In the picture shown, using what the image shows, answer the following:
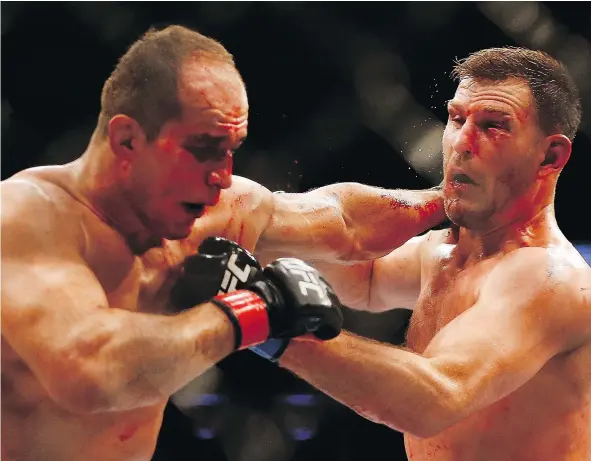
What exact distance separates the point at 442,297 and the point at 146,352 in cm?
71

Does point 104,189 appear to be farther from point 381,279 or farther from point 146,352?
point 381,279

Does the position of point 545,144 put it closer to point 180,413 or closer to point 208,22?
point 208,22

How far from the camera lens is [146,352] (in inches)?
43.6

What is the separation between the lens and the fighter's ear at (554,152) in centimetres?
155

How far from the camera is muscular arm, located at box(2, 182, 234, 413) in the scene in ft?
3.52

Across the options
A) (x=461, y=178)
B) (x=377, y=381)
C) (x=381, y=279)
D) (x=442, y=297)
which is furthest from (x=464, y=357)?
(x=381, y=279)

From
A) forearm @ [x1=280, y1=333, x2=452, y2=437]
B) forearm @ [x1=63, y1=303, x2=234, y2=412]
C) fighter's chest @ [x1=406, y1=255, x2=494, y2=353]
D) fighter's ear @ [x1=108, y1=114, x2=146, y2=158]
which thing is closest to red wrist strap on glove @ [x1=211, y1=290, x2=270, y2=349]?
forearm @ [x1=63, y1=303, x2=234, y2=412]

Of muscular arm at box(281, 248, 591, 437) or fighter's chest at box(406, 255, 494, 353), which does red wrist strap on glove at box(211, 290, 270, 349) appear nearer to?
muscular arm at box(281, 248, 591, 437)

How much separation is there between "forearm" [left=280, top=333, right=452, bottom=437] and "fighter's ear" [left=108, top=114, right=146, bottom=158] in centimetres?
40

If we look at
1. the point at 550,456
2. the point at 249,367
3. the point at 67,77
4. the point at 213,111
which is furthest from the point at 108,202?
the point at 249,367

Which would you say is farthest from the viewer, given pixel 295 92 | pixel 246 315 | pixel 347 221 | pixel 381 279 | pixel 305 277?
pixel 295 92

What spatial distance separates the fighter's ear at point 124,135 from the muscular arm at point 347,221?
406mm

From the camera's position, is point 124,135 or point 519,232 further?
point 519,232

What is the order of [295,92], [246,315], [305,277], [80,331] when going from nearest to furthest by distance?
[80,331] → [246,315] → [305,277] → [295,92]
